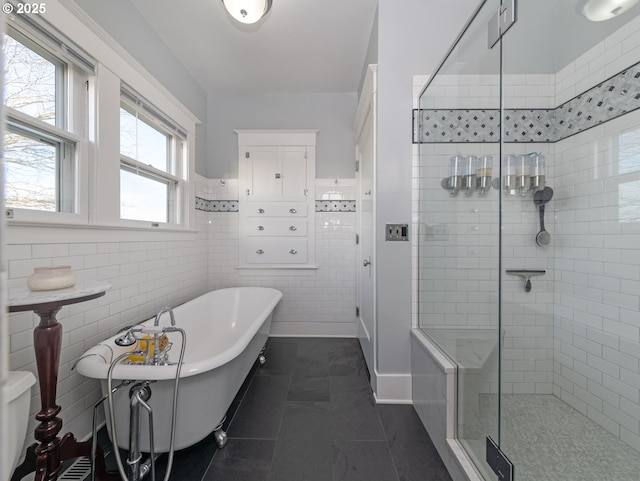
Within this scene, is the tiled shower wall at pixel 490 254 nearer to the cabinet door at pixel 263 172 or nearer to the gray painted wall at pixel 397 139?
the gray painted wall at pixel 397 139

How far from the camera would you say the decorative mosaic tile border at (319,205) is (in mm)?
3055

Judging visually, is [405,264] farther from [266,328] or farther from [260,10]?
[260,10]

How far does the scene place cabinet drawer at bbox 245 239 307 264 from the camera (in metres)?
3.05

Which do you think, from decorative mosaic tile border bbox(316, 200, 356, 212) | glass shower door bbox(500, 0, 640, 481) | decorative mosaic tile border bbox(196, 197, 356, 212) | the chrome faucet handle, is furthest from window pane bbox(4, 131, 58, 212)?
glass shower door bbox(500, 0, 640, 481)

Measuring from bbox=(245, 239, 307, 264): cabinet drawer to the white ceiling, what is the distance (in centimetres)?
177

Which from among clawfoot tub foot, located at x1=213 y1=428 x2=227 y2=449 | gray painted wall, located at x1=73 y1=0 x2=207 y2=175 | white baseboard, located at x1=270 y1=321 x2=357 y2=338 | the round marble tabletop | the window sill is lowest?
clawfoot tub foot, located at x1=213 y1=428 x2=227 y2=449

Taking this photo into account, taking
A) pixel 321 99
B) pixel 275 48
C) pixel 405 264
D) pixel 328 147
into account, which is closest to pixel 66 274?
pixel 405 264

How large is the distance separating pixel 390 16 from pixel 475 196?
1.48 metres

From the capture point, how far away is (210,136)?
3.12 meters

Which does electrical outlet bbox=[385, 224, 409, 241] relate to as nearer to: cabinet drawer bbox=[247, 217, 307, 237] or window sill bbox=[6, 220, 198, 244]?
cabinet drawer bbox=[247, 217, 307, 237]

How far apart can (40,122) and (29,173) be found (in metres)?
0.26

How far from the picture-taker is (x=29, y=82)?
130 cm

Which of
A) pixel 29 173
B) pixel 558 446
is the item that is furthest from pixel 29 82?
pixel 558 446

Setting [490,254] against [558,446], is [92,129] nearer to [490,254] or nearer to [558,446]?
[490,254]
